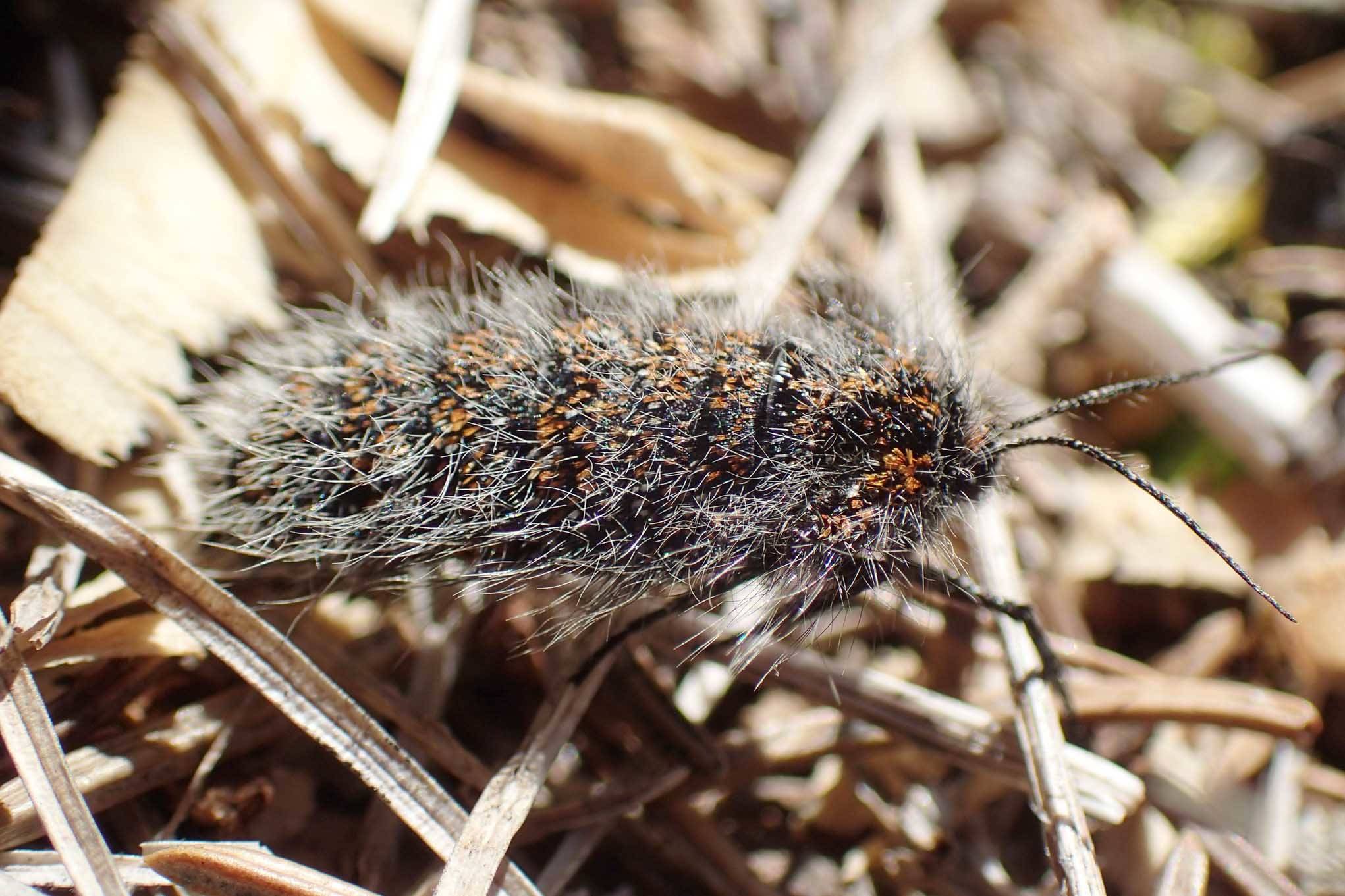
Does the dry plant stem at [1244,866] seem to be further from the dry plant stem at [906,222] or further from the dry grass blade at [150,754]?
the dry grass blade at [150,754]

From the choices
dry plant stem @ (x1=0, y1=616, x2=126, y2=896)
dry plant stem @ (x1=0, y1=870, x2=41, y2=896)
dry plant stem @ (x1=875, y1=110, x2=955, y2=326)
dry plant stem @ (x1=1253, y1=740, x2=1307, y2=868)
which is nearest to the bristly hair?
dry plant stem @ (x1=0, y1=616, x2=126, y2=896)

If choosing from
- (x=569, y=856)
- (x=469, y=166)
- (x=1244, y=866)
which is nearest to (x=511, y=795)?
(x=569, y=856)

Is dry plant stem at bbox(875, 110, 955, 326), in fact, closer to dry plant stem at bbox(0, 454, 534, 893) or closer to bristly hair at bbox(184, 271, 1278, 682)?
bristly hair at bbox(184, 271, 1278, 682)

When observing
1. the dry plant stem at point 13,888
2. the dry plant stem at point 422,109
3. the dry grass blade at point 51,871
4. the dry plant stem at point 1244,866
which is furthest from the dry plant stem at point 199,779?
the dry plant stem at point 1244,866

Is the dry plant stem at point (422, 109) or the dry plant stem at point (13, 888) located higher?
the dry plant stem at point (422, 109)

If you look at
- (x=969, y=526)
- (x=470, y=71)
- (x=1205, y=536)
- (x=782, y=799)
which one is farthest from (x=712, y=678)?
(x=470, y=71)

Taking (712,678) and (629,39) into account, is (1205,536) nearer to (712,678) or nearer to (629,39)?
(712,678)
